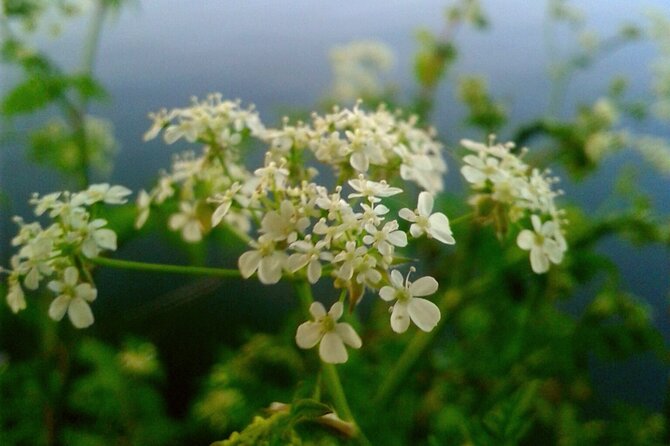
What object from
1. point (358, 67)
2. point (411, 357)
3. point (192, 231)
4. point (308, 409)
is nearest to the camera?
point (308, 409)

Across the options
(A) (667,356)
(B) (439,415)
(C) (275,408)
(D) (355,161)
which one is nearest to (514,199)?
(D) (355,161)

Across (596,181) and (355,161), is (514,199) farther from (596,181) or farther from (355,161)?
(596,181)

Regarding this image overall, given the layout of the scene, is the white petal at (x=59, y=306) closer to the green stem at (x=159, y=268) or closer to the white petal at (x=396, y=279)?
the green stem at (x=159, y=268)

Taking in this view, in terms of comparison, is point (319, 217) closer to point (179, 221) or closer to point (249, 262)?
point (249, 262)

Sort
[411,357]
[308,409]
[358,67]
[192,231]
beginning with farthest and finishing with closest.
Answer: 1. [358,67]
2. [411,357]
3. [192,231]
4. [308,409]

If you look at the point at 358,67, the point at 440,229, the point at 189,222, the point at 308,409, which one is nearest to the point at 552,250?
the point at 440,229

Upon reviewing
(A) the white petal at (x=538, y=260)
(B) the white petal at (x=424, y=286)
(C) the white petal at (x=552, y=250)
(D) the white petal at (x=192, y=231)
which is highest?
(B) the white petal at (x=424, y=286)

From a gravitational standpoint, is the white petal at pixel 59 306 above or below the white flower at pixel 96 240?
below

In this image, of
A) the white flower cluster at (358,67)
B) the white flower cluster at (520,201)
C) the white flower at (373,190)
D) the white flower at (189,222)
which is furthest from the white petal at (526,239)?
the white flower cluster at (358,67)
